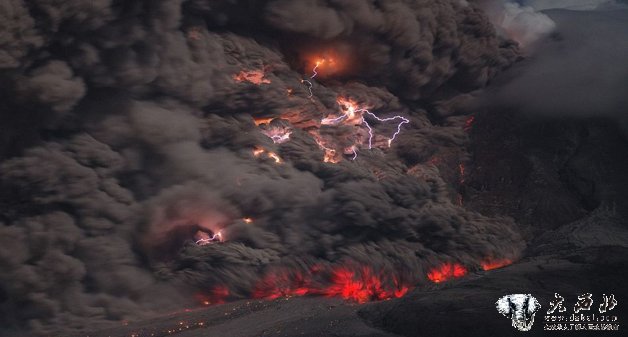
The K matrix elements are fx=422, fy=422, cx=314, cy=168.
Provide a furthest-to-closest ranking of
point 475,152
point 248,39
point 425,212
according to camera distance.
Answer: point 475,152, point 425,212, point 248,39

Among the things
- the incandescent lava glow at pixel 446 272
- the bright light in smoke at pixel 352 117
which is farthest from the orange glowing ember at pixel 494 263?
the bright light in smoke at pixel 352 117

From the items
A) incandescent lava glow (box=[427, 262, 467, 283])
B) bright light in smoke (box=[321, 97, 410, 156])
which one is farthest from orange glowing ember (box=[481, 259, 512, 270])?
bright light in smoke (box=[321, 97, 410, 156])

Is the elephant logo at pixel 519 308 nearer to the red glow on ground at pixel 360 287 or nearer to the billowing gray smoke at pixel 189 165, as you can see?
the red glow on ground at pixel 360 287

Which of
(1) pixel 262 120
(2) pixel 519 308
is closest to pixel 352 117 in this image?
(1) pixel 262 120

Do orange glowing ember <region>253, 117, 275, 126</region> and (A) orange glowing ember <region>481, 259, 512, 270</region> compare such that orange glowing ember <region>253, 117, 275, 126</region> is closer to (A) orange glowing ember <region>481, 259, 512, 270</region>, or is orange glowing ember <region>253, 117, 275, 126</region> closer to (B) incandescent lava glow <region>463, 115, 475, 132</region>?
(A) orange glowing ember <region>481, 259, 512, 270</region>

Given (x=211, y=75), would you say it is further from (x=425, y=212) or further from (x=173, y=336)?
(x=425, y=212)

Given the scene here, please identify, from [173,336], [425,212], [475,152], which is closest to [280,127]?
[425,212]
